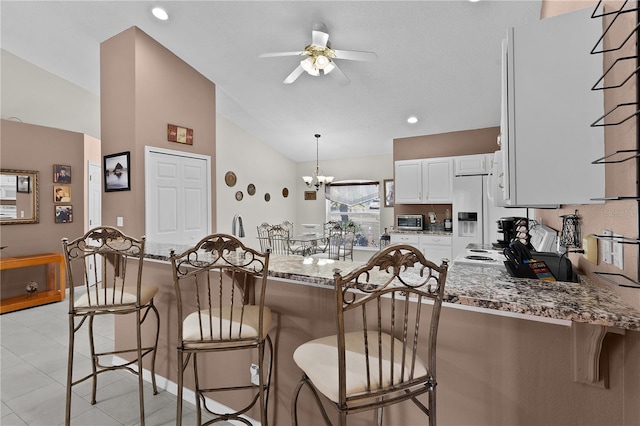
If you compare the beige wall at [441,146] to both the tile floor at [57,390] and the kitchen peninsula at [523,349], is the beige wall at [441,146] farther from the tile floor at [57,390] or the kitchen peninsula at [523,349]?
the tile floor at [57,390]

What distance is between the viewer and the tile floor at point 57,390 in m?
2.11

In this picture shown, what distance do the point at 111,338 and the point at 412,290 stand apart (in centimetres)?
354

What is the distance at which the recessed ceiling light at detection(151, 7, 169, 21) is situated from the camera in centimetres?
324

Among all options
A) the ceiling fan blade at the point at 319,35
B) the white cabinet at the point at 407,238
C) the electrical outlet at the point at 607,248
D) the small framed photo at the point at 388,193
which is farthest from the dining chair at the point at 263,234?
the electrical outlet at the point at 607,248

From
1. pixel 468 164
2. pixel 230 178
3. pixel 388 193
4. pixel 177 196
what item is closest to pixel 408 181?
pixel 468 164

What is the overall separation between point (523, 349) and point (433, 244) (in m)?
4.15

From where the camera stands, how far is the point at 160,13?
3.28m

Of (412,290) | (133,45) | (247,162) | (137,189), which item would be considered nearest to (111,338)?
(137,189)

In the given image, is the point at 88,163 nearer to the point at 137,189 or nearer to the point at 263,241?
the point at 137,189

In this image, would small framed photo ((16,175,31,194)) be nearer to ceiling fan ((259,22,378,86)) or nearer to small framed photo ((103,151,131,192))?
small framed photo ((103,151,131,192))

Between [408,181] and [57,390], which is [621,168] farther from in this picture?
[408,181]

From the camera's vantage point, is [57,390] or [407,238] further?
[407,238]

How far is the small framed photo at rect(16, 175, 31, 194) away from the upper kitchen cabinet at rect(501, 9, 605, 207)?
580 cm

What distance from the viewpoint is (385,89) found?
426 centimetres
